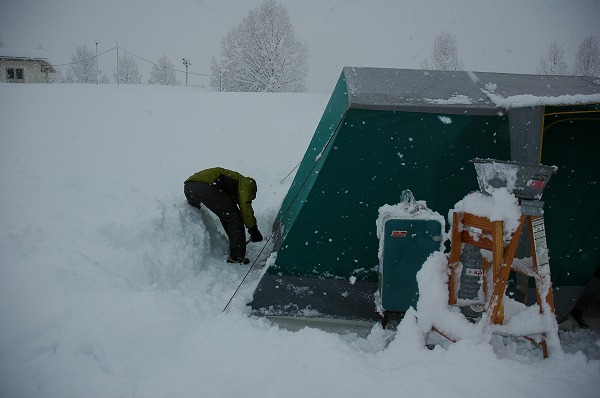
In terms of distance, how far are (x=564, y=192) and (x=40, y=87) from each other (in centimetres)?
1850

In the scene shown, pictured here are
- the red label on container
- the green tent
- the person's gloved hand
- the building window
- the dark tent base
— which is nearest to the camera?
the red label on container

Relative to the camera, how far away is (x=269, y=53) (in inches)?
930

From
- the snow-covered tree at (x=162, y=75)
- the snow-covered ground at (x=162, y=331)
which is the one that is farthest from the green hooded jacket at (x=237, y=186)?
the snow-covered tree at (x=162, y=75)

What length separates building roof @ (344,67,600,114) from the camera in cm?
322

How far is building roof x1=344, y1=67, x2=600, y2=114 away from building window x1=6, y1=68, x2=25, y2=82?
38.3 metres

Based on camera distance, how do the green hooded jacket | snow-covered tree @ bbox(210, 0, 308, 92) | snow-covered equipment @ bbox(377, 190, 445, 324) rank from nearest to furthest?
snow-covered equipment @ bbox(377, 190, 445, 324)
the green hooded jacket
snow-covered tree @ bbox(210, 0, 308, 92)

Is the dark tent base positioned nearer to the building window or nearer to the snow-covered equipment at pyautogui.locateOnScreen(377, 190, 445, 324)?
the snow-covered equipment at pyautogui.locateOnScreen(377, 190, 445, 324)

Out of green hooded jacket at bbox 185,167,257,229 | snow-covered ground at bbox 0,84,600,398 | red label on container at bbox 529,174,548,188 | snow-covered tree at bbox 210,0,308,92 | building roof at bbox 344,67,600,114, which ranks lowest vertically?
snow-covered ground at bbox 0,84,600,398

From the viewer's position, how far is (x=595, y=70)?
102 feet

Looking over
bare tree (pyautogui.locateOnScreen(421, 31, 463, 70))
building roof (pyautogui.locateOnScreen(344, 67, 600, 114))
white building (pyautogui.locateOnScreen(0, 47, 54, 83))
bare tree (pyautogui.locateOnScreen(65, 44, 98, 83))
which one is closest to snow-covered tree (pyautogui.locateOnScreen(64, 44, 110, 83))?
bare tree (pyautogui.locateOnScreen(65, 44, 98, 83))

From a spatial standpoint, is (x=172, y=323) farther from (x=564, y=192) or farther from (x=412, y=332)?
(x=564, y=192)

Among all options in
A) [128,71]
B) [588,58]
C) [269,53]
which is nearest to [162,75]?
[128,71]

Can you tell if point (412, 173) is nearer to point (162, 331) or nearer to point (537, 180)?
point (537, 180)

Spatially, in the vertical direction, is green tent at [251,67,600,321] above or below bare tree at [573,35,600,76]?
below
